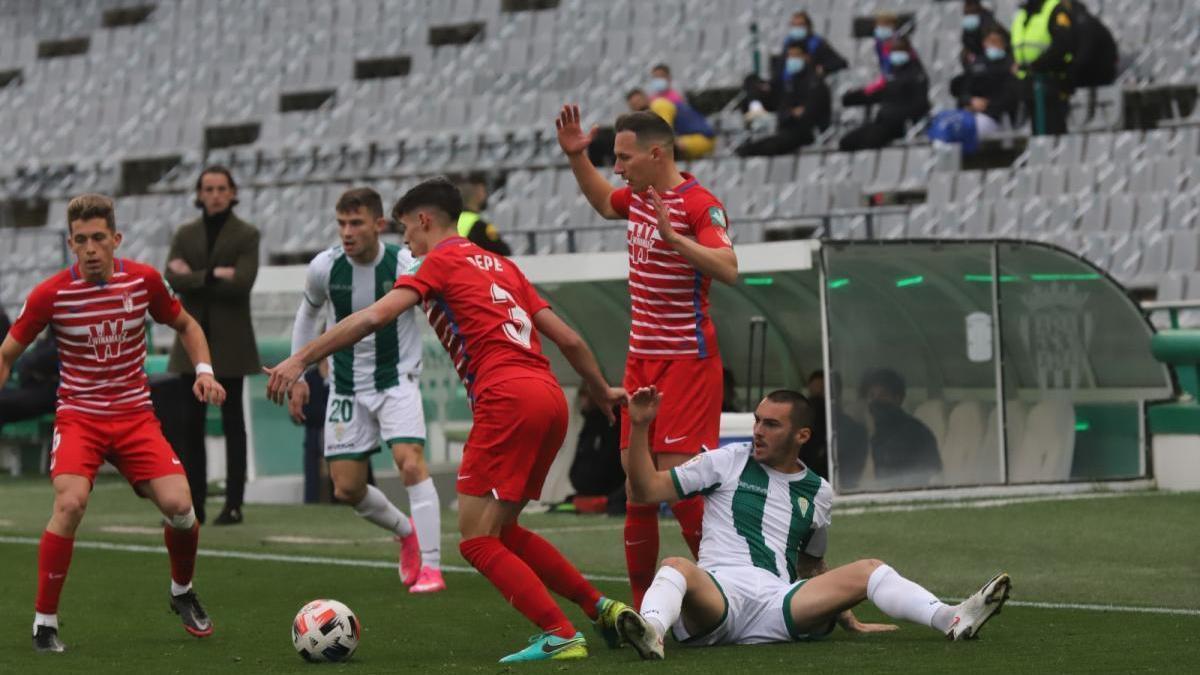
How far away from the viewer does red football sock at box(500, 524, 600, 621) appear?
6922 millimetres

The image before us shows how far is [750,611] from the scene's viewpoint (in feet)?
22.8

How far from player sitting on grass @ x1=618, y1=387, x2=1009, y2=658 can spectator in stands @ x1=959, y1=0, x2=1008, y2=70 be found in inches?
526

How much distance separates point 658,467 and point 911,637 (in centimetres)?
119

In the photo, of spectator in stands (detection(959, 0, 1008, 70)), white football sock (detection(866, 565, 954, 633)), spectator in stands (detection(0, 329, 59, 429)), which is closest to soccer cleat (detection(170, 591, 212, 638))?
white football sock (detection(866, 565, 954, 633))

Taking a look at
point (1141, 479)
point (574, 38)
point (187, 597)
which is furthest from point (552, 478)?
point (574, 38)

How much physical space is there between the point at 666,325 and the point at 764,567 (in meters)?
1.12

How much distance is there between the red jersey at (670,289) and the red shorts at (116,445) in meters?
1.82

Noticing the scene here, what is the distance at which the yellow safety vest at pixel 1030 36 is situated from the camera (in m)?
19.2

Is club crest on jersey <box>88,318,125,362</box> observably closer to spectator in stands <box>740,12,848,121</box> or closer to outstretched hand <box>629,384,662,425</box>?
outstretched hand <box>629,384,662,425</box>

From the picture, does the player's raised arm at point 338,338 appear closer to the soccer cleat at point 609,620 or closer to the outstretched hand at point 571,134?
the soccer cleat at point 609,620

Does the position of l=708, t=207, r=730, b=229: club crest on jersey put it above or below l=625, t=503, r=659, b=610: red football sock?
above

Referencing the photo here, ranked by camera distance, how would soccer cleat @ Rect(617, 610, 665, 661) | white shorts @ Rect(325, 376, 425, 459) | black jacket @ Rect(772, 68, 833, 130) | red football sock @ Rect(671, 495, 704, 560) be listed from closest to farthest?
soccer cleat @ Rect(617, 610, 665, 661), red football sock @ Rect(671, 495, 704, 560), white shorts @ Rect(325, 376, 425, 459), black jacket @ Rect(772, 68, 833, 130)

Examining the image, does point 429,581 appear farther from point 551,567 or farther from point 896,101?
point 896,101

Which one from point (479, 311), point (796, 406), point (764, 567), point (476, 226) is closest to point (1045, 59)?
point (476, 226)
